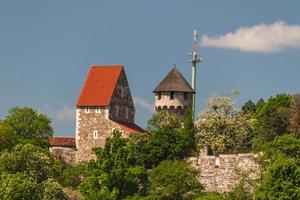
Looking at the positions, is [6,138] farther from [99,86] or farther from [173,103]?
[173,103]

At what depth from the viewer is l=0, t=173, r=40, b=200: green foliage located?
160 ft

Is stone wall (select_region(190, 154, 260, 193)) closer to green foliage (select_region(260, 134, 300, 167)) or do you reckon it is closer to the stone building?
green foliage (select_region(260, 134, 300, 167))

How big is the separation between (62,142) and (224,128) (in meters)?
18.7

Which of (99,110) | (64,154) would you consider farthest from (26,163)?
(99,110)

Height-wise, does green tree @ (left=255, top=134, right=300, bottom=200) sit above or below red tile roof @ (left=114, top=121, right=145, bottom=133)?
below

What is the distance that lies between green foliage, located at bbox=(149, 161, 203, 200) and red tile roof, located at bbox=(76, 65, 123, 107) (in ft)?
73.7

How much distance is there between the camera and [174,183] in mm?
53656

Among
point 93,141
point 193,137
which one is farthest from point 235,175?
point 93,141

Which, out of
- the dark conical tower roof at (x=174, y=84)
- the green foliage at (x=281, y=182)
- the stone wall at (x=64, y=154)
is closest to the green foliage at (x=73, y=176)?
the stone wall at (x=64, y=154)

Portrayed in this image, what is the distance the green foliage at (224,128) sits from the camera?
214 feet

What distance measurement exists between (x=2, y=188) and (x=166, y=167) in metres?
10.8

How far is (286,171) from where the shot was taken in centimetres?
4866

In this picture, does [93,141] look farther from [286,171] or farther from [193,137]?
[286,171]

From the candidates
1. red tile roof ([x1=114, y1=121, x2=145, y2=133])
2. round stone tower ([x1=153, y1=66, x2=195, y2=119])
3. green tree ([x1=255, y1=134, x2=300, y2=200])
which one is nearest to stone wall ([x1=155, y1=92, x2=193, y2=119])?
round stone tower ([x1=153, y1=66, x2=195, y2=119])
